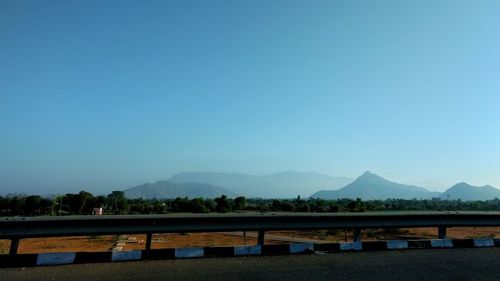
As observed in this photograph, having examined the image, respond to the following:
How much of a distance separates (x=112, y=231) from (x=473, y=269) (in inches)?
265

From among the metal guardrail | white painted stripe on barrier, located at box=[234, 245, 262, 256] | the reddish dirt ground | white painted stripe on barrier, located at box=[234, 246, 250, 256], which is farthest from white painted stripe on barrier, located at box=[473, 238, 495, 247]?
the reddish dirt ground

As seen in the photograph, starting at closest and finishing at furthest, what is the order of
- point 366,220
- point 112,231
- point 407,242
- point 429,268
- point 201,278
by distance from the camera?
point 201,278
point 429,268
point 112,231
point 407,242
point 366,220

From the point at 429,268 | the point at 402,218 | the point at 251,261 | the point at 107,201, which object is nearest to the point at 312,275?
the point at 251,261

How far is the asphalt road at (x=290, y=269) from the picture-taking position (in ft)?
21.7

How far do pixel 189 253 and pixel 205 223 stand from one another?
123 centimetres

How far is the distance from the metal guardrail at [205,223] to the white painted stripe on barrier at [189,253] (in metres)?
0.89

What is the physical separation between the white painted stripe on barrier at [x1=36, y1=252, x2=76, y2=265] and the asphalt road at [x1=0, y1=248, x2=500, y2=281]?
27cm

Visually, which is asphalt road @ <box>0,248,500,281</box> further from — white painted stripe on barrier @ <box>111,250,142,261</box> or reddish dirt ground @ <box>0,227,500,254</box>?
reddish dirt ground @ <box>0,227,500,254</box>

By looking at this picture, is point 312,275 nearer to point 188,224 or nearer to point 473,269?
point 473,269

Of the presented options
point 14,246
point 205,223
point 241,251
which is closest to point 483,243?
point 241,251

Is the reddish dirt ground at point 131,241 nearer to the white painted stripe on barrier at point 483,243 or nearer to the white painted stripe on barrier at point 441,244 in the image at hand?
the white painted stripe on barrier at point 441,244

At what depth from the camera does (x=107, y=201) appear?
308 feet

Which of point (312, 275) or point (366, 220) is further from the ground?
point (366, 220)

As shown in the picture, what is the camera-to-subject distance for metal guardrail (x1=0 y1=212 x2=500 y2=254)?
8.46 meters
